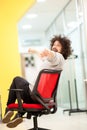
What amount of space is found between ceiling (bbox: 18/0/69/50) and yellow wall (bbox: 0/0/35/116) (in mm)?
1110

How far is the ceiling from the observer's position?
687 centimetres

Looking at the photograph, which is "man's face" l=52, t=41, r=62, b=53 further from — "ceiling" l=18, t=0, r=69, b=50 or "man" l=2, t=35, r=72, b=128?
"ceiling" l=18, t=0, r=69, b=50

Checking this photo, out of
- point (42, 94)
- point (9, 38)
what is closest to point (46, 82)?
point (42, 94)

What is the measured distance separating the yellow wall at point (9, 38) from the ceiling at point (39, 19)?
3.64 ft

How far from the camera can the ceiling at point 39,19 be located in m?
6.87

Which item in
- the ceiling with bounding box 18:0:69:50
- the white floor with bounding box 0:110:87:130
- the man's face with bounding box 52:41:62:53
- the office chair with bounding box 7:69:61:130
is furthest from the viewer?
the ceiling with bounding box 18:0:69:50

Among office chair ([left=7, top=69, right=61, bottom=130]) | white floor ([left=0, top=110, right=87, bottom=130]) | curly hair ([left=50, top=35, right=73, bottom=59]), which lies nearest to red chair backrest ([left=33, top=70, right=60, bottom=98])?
office chair ([left=7, top=69, right=61, bottom=130])

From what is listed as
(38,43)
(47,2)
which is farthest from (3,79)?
(38,43)

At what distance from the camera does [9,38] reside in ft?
18.6

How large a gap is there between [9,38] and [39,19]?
3.10m

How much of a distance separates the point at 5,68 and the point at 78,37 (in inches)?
76.1

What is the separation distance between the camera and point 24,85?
320 centimetres

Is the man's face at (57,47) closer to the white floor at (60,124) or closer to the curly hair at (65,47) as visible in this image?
the curly hair at (65,47)

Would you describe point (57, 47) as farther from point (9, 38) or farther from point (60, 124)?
point (9, 38)
